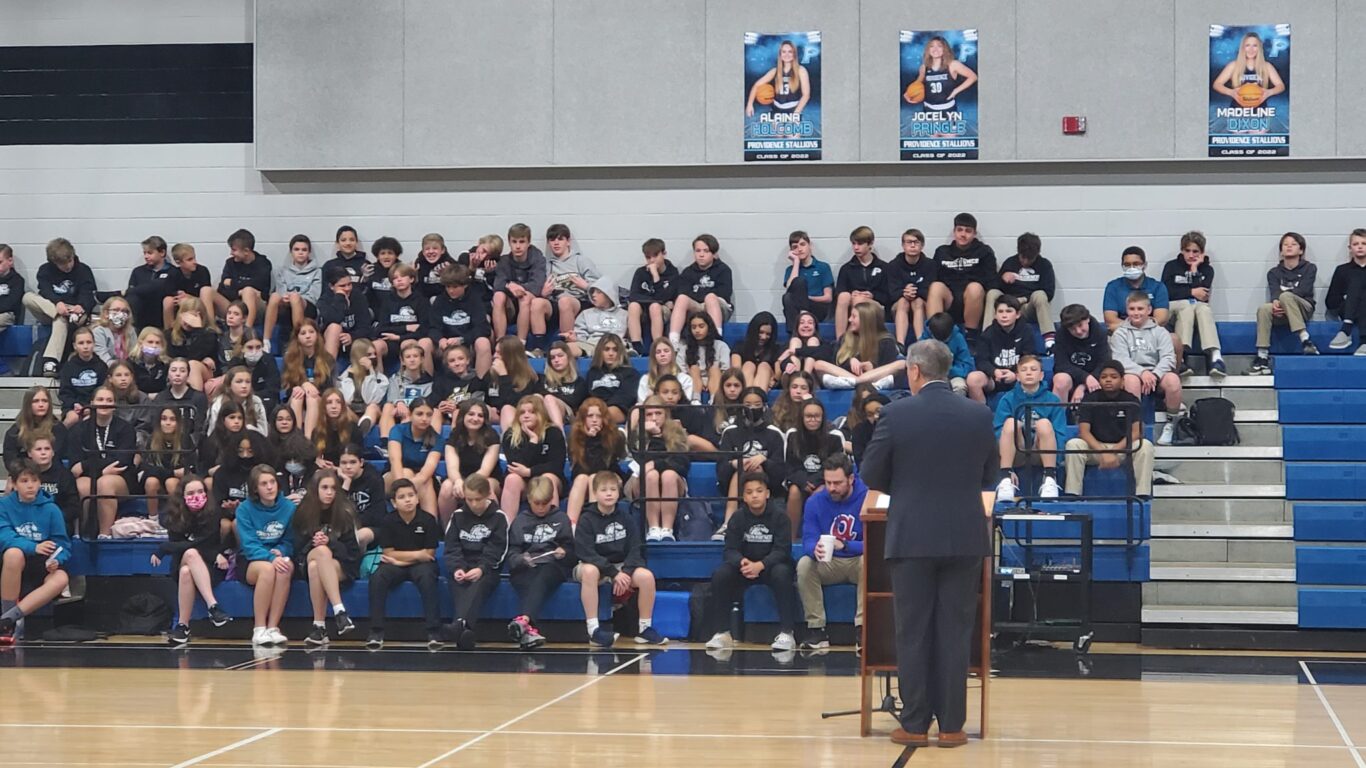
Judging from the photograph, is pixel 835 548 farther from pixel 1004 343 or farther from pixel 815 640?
pixel 1004 343

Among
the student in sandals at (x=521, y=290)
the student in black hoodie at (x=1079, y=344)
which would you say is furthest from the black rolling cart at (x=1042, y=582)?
the student in sandals at (x=521, y=290)

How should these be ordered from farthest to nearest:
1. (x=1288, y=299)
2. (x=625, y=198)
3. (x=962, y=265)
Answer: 1. (x=625, y=198)
2. (x=962, y=265)
3. (x=1288, y=299)

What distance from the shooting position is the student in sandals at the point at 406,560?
37.0 ft

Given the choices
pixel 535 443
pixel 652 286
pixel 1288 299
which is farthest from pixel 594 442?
pixel 1288 299

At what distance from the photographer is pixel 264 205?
1625 cm

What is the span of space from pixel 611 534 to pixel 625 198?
5.31m

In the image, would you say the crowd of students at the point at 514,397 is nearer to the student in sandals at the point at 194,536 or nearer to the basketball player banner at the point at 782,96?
the student in sandals at the point at 194,536

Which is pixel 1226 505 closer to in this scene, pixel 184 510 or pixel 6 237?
pixel 184 510

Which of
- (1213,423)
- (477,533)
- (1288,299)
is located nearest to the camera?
(477,533)

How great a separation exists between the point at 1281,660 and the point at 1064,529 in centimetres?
191

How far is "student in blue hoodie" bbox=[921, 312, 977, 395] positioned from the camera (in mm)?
13352

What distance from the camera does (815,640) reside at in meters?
11.0

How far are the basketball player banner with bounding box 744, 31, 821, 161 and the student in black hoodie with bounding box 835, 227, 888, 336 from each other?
45.7 inches

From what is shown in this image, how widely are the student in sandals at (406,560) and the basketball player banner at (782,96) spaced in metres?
5.56
